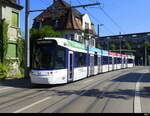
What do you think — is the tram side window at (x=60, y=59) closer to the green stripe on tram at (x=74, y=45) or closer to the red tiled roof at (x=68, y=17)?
the green stripe on tram at (x=74, y=45)

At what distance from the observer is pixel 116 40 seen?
130500 millimetres

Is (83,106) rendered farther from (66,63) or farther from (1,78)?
(1,78)

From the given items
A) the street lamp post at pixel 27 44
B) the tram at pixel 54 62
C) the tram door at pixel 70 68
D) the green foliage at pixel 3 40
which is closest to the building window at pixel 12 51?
the green foliage at pixel 3 40

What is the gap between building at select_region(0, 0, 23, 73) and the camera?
91.4ft

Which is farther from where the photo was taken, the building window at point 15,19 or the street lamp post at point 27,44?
the building window at point 15,19

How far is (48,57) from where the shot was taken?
1717cm

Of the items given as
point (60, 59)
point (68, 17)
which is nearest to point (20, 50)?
point (60, 59)

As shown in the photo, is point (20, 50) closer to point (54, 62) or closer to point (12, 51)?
point (12, 51)

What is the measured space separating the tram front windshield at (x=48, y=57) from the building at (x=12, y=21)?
11.1 m

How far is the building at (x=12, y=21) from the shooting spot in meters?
27.8

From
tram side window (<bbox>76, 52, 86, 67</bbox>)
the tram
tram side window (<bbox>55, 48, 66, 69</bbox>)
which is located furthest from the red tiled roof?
tram side window (<bbox>55, 48, 66, 69</bbox>)

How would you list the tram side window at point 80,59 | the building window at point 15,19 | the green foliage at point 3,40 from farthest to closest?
the building window at point 15,19 < the green foliage at point 3,40 < the tram side window at point 80,59

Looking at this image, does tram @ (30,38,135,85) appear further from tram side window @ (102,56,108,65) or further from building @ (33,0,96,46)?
building @ (33,0,96,46)

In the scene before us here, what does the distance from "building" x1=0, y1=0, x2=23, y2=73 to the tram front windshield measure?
11.1 metres
